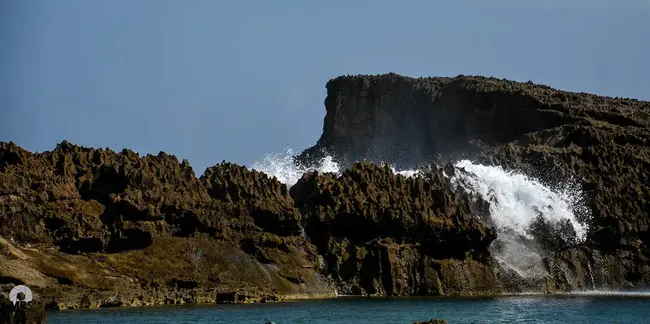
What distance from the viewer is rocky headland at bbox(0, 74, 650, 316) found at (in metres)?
111

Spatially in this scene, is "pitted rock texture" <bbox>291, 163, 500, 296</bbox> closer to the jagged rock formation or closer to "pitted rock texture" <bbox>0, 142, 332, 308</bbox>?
"pitted rock texture" <bbox>0, 142, 332, 308</bbox>

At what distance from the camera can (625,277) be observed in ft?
469

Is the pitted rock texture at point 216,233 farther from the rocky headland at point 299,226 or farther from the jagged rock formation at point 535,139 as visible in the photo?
the jagged rock formation at point 535,139

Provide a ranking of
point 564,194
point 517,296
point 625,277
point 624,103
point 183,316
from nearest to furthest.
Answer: point 183,316, point 517,296, point 625,277, point 564,194, point 624,103

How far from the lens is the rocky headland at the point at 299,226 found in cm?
Answer: 11062

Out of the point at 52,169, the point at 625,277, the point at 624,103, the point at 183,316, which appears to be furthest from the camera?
the point at 624,103

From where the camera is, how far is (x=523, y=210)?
488 ft

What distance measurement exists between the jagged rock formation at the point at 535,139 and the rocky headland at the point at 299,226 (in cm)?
29

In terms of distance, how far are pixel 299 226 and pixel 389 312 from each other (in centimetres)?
2735

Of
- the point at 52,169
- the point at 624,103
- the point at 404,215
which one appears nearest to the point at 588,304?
the point at 404,215

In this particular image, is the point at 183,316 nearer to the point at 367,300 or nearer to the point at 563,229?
the point at 367,300

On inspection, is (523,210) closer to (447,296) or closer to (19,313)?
(447,296)

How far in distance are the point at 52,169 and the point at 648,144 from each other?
80.6 meters

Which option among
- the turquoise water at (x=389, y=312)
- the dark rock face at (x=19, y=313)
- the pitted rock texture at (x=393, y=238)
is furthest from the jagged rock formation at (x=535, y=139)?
the dark rock face at (x=19, y=313)
